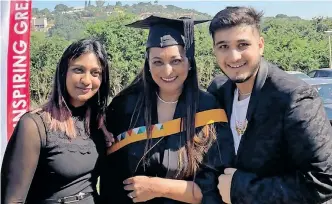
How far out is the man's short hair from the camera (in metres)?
2.11

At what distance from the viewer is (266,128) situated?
2035 mm

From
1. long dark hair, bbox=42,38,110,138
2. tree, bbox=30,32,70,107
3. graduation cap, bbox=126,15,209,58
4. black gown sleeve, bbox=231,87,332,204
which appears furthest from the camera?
tree, bbox=30,32,70,107

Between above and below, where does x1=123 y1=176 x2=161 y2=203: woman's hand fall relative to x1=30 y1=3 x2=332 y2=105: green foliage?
below

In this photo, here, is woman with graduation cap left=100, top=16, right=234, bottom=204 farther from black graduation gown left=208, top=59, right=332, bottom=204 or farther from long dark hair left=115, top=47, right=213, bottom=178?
black graduation gown left=208, top=59, right=332, bottom=204

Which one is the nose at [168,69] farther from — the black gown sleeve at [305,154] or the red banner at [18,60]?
the red banner at [18,60]

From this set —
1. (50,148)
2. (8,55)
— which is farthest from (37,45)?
(50,148)

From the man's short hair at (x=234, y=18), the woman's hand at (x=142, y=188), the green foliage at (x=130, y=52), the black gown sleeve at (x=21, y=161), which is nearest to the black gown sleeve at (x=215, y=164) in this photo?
the woman's hand at (x=142, y=188)

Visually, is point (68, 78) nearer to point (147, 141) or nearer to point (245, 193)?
point (147, 141)

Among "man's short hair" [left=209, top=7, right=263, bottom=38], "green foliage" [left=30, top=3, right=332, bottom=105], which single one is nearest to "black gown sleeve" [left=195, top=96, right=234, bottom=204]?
"man's short hair" [left=209, top=7, right=263, bottom=38]

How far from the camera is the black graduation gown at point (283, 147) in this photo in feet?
6.19

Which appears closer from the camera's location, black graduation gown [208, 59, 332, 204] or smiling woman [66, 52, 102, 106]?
black graduation gown [208, 59, 332, 204]

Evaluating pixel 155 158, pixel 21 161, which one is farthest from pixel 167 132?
pixel 21 161

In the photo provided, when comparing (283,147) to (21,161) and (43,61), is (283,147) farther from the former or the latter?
(43,61)

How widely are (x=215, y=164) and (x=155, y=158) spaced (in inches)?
11.4
